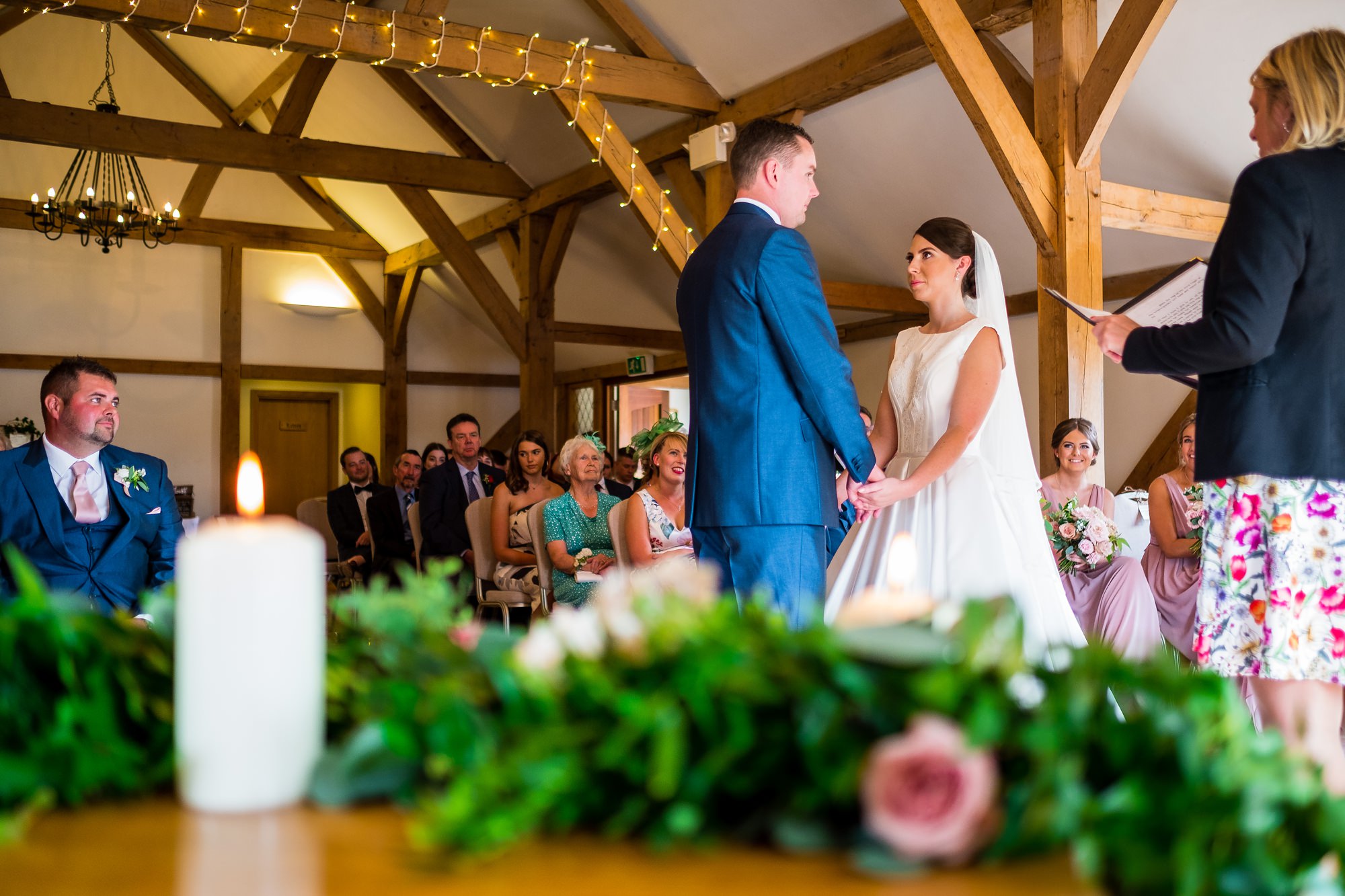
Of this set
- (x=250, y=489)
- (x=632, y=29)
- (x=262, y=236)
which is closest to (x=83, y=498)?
(x=250, y=489)

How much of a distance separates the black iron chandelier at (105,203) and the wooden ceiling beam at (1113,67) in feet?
23.8

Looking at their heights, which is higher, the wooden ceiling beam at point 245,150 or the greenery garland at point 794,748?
the wooden ceiling beam at point 245,150

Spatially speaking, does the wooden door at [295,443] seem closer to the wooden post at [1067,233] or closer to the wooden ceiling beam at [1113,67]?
the wooden post at [1067,233]

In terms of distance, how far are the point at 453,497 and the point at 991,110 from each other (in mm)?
3899

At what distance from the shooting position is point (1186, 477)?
4.74m

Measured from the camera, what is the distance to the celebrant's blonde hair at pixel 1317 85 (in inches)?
75.7

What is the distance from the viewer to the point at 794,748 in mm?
527

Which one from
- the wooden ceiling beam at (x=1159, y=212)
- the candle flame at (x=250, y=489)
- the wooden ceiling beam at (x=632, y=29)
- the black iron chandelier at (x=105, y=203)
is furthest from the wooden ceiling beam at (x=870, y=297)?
the candle flame at (x=250, y=489)

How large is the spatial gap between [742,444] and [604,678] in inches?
79.1

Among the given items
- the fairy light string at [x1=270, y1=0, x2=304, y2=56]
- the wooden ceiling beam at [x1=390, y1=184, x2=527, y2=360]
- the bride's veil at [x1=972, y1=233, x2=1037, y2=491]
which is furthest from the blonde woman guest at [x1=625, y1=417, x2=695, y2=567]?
the wooden ceiling beam at [x1=390, y1=184, x2=527, y2=360]

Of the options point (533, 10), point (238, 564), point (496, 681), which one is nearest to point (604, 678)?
point (496, 681)

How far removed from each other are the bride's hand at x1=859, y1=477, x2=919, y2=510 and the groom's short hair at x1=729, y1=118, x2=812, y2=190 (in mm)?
731

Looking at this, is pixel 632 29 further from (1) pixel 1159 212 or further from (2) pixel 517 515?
(1) pixel 1159 212

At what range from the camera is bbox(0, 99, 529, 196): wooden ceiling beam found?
9102 millimetres
